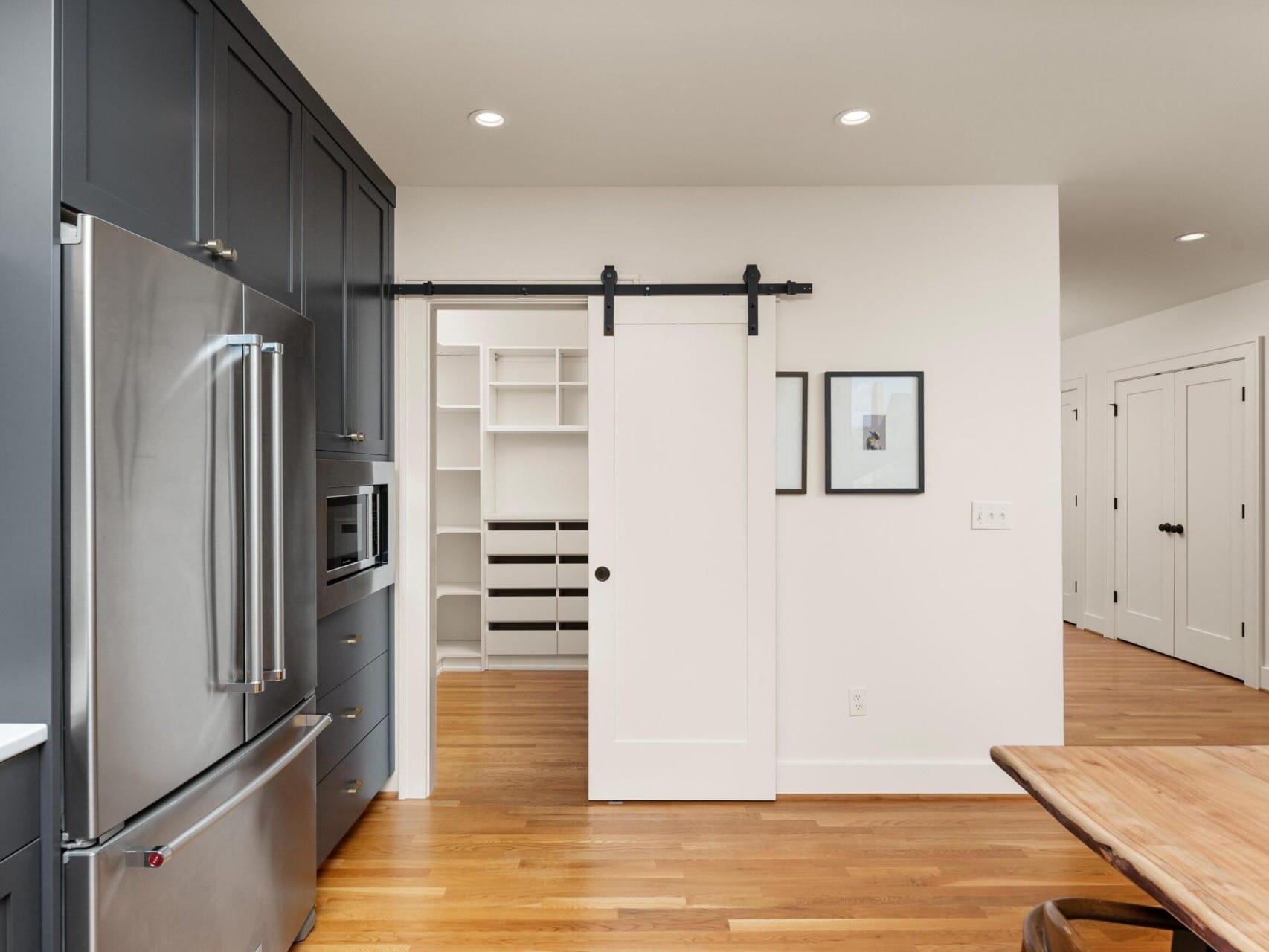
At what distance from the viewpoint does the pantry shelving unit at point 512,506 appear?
4871 millimetres

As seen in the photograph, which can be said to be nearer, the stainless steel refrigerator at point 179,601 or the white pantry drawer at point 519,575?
the stainless steel refrigerator at point 179,601

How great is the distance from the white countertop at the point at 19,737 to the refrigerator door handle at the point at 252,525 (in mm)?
406

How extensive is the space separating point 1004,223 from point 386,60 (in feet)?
7.80

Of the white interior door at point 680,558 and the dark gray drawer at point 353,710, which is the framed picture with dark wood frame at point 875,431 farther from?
the dark gray drawer at point 353,710

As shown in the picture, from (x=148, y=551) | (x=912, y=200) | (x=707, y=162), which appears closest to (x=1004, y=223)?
(x=912, y=200)

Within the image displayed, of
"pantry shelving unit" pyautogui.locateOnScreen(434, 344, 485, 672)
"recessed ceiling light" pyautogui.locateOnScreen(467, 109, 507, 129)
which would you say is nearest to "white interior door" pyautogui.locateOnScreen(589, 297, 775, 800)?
"recessed ceiling light" pyautogui.locateOnScreen(467, 109, 507, 129)

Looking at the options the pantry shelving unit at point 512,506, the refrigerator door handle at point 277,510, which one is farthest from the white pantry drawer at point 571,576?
the refrigerator door handle at point 277,510

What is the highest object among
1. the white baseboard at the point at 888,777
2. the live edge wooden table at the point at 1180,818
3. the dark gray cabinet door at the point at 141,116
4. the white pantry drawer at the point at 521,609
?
the dark gray cabinet door at the point at 141,116

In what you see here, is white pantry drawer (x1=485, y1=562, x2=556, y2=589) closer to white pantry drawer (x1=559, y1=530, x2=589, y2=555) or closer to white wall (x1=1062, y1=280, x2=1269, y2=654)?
white pantry drawer (x1=559, y1=530, x2=589, y2=555)

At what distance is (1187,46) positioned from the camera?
2.03 m

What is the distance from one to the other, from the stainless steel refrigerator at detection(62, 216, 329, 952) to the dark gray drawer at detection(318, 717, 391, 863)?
38 cm

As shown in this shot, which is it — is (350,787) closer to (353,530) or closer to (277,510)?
(353,530)

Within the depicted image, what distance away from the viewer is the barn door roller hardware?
289 cm

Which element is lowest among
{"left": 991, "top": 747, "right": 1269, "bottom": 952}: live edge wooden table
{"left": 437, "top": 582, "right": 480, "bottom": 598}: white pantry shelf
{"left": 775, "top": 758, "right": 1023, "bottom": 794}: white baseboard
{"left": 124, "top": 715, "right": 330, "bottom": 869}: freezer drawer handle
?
{"left": 775, "top": 758, "right": 1023, "bottom": 794}: white baseboard
